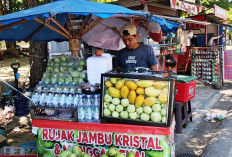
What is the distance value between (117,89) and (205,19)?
33.9 ft

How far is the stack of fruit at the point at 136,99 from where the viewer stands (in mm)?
3154

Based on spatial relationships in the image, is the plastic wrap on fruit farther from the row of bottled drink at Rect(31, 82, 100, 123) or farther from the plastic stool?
the plastic stool

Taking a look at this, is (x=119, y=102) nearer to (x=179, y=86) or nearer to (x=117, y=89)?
(x=117, y=89)

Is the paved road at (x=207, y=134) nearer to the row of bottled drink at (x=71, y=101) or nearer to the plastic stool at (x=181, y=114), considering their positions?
the plastic stool at (x=181, y=114)

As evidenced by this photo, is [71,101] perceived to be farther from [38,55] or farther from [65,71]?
[38,55]

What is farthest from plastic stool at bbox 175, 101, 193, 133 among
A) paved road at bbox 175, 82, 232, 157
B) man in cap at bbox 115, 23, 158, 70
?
man in cap at bbox 115, 23, 158, 70

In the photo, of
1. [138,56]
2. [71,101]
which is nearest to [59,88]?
[71,101]

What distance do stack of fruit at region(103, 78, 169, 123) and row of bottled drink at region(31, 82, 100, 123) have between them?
0.20 metres

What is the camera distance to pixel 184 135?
6.02 metres

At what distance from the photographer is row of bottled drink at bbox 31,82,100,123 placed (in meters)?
3.48

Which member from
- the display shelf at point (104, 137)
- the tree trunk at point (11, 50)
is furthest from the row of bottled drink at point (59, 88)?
the tree trunk at point (11, 50)

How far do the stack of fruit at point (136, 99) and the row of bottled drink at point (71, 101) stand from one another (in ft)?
0.64

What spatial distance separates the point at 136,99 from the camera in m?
3.24

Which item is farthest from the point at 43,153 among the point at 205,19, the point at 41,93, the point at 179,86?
the point at 205,19
